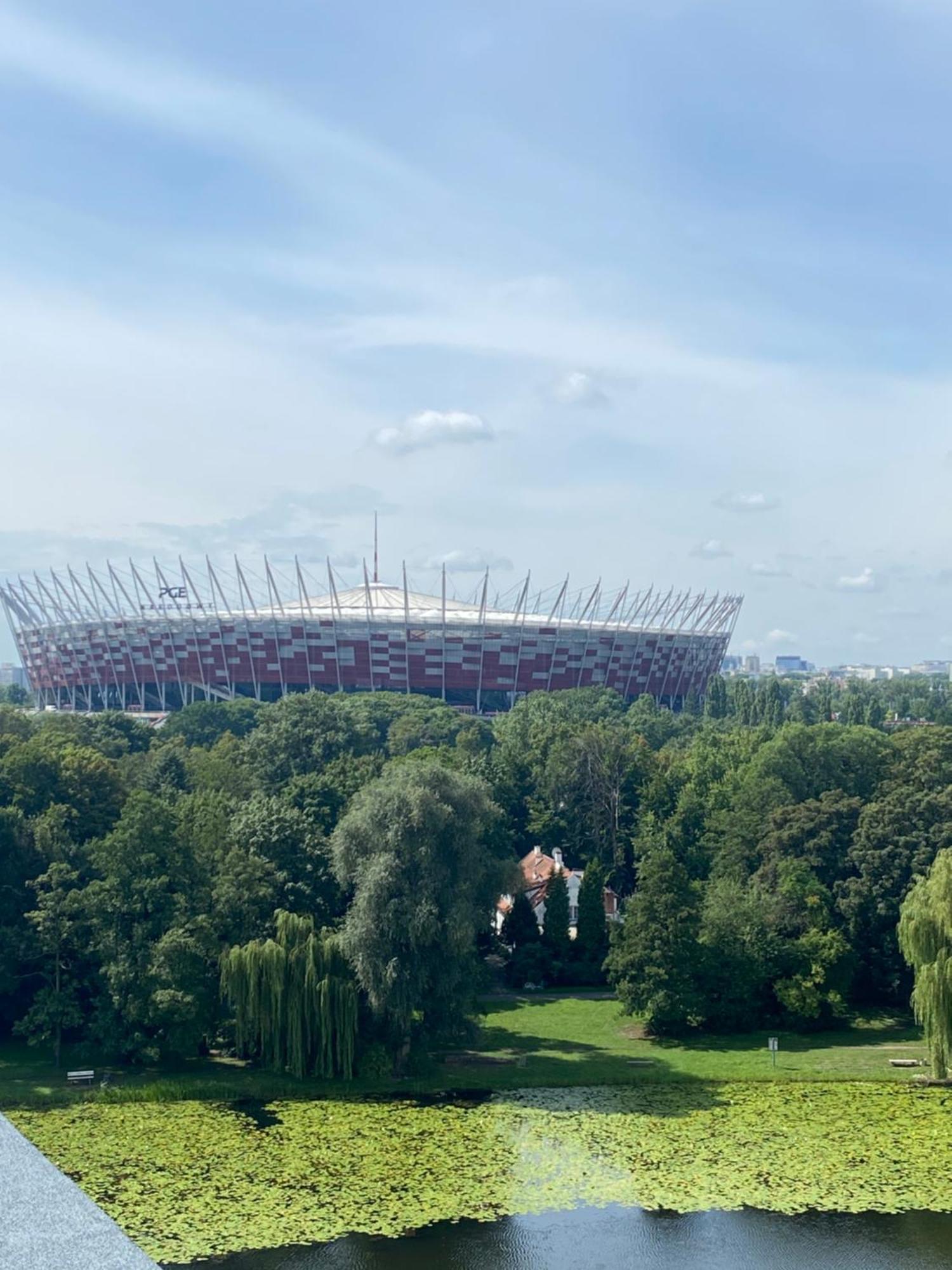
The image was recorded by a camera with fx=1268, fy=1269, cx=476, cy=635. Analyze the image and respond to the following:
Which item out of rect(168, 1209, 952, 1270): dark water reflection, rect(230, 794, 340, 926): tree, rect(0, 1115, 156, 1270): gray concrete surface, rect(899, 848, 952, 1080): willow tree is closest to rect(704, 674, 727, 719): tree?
rect(230, 794, 340, 926): tree

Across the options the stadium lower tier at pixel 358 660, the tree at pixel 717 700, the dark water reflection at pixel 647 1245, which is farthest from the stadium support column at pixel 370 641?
the dark water reflection at pixel 647 1245

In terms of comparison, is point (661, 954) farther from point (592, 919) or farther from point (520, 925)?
point (520, 925)

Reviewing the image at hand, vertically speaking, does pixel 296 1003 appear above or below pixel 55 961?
below

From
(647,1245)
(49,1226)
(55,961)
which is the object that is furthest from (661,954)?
(49,1226)

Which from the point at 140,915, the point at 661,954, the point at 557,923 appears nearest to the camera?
the point at 140,915

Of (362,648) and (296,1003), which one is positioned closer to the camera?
(296,1003)

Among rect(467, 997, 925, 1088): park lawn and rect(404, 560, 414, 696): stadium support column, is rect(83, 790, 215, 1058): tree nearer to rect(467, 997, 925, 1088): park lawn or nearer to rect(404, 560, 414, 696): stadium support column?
rect(467, 997, 925, 1088): park lawn

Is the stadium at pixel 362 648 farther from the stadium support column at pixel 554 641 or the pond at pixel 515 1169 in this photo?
the pond at pixel 515 1169
